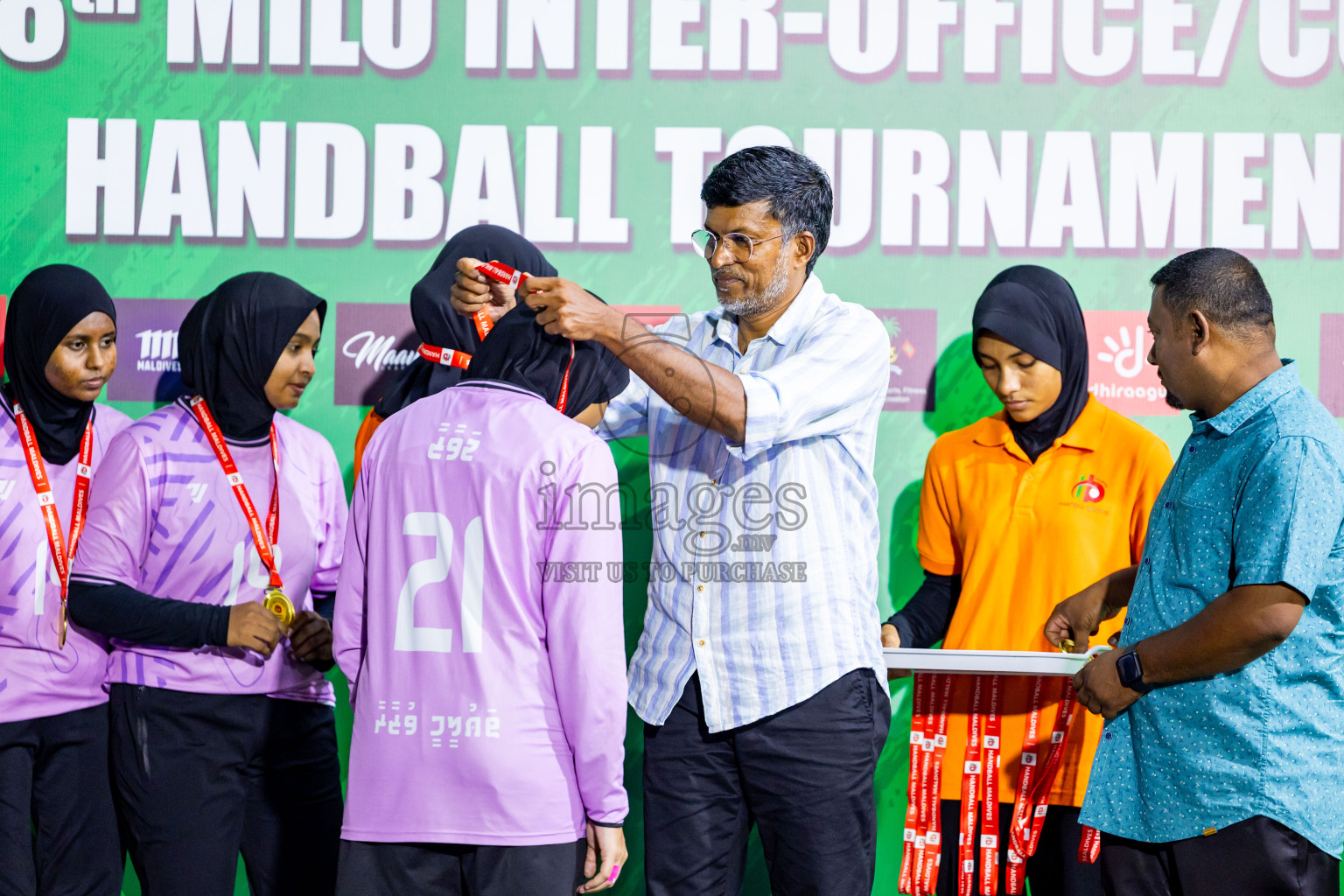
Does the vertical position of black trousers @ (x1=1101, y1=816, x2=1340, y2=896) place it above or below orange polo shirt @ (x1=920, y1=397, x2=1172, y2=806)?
below

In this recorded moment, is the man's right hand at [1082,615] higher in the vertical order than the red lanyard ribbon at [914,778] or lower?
higher

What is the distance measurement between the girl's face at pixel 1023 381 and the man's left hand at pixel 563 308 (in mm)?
1310

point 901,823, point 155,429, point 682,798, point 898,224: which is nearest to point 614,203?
point 898,224

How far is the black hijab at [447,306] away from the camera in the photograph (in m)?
2.58

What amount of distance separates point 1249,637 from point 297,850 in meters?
2.07

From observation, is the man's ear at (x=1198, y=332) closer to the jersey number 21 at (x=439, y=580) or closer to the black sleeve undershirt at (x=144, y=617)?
the jersey number 21 at (x=439, y=580)

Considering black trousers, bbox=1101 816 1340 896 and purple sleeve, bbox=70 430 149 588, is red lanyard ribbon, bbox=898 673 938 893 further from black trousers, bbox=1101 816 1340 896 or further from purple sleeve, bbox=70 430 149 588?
purple sleeve, bbox=70 430 149 588

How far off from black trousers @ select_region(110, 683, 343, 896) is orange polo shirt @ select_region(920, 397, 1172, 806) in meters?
1.60

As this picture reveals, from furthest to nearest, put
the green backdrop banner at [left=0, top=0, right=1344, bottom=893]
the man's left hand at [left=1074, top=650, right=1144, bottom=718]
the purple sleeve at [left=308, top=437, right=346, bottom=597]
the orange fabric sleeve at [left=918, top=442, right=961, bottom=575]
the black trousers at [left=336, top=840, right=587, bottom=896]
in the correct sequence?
1. the green backdrop banner at [left=0, top=0, right=1344, bottom=893]
2. the orange fabric sleeve at [left=918, top=442, right=961, bottom=575]
3. the purple sleeve at [left=308, top=437, right=346, bottom=597]
4. the man's left hand at [left=1074, top=650, right=1144, bottom=718]
5. the black trousers at [left=336, top=840, right=587, bottom=896]

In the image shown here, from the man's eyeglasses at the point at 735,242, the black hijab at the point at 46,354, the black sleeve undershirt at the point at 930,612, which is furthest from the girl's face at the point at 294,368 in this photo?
the black sleeve undershirt at the point at 930,612

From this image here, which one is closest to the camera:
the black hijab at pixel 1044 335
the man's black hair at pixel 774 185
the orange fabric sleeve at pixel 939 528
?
the man's black hair at pixel 774 185

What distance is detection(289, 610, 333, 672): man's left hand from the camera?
243 cm

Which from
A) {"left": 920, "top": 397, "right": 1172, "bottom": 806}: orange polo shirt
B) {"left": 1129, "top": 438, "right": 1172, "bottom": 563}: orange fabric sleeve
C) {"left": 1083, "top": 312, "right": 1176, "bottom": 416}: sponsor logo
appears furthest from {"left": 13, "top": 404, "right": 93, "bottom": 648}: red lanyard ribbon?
{"left": 1083, "top": 312, "right": 1176, "bottom": 416}: sponsor logo

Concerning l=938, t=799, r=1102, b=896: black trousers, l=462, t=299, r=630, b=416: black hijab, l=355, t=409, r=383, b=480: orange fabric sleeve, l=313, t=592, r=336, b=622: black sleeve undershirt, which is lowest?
l=938, t=799, r=1102, b=896: black trousers
